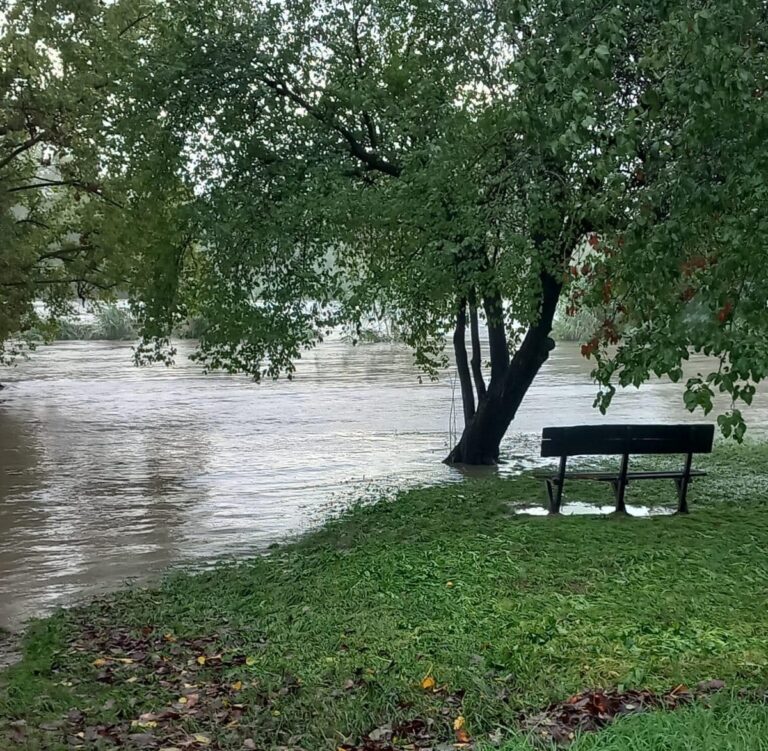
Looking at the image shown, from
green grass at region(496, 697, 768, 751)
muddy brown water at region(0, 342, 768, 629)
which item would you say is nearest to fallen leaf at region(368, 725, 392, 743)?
green grass at region(496, 697, 768, 751)

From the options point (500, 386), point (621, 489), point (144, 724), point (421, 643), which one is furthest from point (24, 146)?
point (144, 724)

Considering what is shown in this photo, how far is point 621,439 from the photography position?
8906 millimetres

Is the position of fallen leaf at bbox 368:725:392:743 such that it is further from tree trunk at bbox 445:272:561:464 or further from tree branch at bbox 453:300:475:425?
tree branch at bbox 453:300:475:425

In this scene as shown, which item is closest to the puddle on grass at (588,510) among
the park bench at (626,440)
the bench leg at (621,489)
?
the bench leg at (621,489)

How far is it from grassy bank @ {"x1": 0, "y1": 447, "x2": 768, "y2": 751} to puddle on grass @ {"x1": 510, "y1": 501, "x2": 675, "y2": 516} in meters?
0.68

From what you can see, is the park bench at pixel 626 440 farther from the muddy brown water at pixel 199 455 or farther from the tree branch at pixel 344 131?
the tree branch at pixel 344 131

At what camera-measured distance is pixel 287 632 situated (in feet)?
19.9

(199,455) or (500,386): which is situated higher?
(500,386)

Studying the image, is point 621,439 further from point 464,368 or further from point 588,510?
point 464,368

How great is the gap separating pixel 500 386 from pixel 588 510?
372 centimetres

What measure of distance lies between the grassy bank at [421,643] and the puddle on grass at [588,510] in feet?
2.22

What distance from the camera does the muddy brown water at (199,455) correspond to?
9.33m

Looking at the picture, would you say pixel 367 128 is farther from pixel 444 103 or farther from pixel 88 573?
pixel 88 573

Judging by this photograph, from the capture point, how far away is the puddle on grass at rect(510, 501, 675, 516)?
30.8 ft
